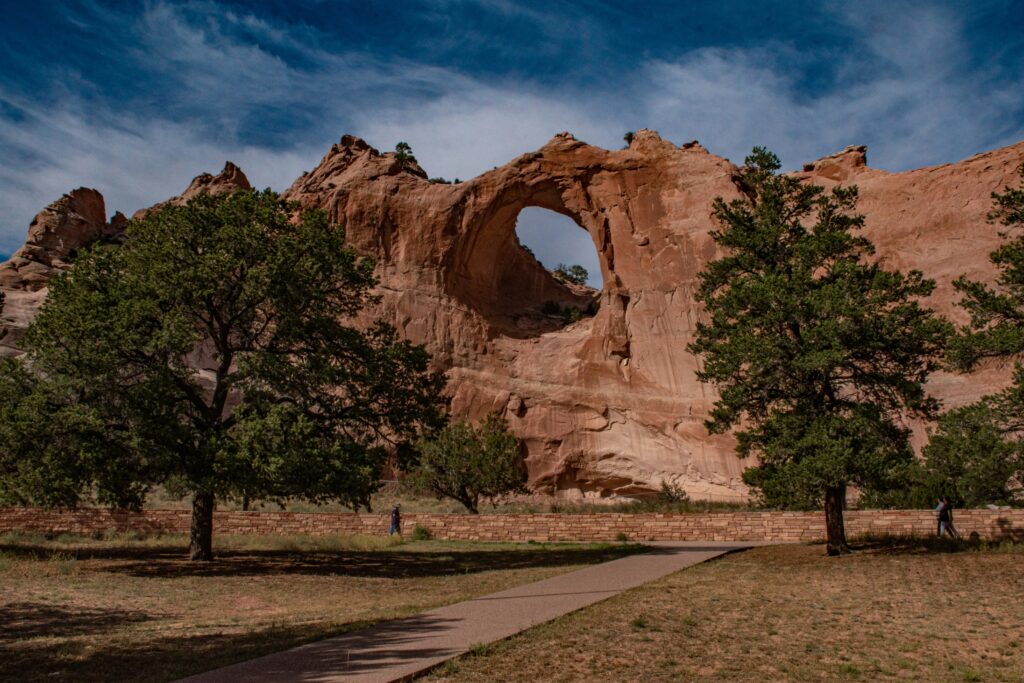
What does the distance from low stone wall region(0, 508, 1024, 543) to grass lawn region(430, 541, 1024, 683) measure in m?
8.46

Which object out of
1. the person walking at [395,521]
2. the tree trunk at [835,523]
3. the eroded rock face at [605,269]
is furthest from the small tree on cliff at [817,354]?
the eroded rock face at [605,269]

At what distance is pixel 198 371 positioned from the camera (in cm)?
1945

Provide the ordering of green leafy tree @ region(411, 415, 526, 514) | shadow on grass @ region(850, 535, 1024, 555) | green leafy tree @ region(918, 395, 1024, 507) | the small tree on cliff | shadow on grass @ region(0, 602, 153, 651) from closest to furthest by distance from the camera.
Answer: shadow on grass @ region(0, 602, 153, 651) → green leafy tree @ region(918, 395, 1024, 507) → the small tree on cliff → shadow on grass @ region(850, 535, 1024, 555) → green leafy tree @ region(411, 415, 526, 514)

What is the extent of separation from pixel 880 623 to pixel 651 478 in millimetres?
35275

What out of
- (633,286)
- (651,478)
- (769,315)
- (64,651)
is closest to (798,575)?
(769,315)

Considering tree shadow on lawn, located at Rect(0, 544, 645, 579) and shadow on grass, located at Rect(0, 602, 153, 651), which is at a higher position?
shadow on grass, located at Rect(0, 602, 153, 651)

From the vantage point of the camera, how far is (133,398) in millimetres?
17250

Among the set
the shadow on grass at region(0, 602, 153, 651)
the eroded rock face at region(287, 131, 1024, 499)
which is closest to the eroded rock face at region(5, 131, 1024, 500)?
the eroded rock face at region(287, 131, 1024, 499)

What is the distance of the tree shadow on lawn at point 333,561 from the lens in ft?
57.8

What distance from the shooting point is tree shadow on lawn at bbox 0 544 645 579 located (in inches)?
694

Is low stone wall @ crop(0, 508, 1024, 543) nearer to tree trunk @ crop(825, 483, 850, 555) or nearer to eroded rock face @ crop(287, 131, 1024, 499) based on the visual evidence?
tree trunk @ crop(825, 483, 850, 555)

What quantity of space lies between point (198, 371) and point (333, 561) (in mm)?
6137

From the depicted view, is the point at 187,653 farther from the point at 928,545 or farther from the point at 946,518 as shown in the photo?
the point at 946,518

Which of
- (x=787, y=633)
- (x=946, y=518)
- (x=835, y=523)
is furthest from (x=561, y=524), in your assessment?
(x=787, y=633)
